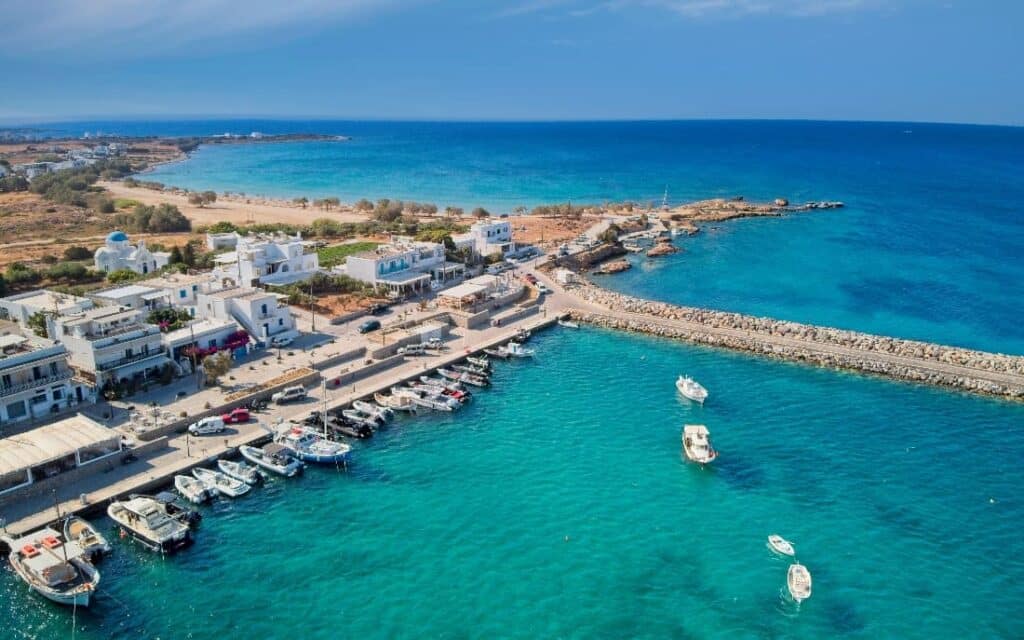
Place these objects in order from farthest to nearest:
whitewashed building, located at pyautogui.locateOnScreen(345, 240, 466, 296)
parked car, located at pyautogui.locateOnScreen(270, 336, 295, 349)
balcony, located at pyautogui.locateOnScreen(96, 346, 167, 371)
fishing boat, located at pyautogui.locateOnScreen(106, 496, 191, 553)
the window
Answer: whitewashed building, located at pyautogui.locateOnScreen(345, 240, 466, 296), parked car, located at pyautogui.locateOnScreen(270, 336, 295, 349), balcony, located at pyautogui.locateOnScreen(96, 346, 167, 371), the window, fishing boat, located at pyautogui.locateOnScreen(106, 496, 191, 553)

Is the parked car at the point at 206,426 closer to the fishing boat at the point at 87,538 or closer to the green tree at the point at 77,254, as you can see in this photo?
the fishing boat at the point at 87,538

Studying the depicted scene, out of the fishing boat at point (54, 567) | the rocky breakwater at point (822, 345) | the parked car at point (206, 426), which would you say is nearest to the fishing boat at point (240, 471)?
the parked car at point (206, 426)

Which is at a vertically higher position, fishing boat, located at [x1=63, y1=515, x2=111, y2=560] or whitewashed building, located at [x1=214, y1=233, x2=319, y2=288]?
whitewashed building, located at [x1=214, y1=233, x2=319, y2=288]

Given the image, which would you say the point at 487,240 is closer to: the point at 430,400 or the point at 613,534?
the point at 430,400

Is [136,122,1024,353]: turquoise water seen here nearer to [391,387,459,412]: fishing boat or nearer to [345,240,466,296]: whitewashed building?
[345,240,466,296]: whitewashed building

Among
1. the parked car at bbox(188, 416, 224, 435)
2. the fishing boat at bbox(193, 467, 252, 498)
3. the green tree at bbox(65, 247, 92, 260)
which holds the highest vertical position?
the green tree at bbox(65, 247, 92, 260)

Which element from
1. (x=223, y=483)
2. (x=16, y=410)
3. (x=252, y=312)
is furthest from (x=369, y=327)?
(x=16, y=410)

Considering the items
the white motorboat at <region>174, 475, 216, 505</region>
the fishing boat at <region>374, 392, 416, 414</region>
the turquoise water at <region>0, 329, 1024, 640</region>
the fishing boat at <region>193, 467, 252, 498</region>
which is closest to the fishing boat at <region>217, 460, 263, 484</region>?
the fishing boat at <region>193, 467, 252, 498</region>
